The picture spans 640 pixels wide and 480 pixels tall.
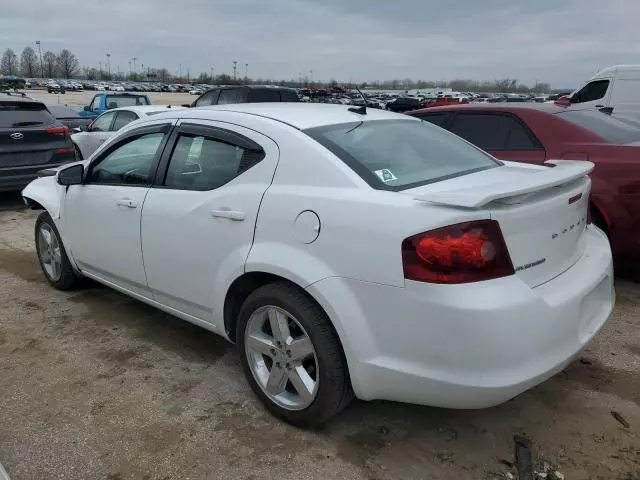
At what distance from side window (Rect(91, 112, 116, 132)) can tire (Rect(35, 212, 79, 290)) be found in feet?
21.3

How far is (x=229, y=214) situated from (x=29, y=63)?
14806cm

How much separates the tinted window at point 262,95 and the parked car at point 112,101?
9.43 ft

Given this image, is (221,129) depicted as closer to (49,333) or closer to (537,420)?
(49,333)

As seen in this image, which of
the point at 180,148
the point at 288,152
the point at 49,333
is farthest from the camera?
the point at 49,333

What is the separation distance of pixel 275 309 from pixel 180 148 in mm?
1292

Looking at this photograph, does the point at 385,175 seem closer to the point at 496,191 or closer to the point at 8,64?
the point at 496,191

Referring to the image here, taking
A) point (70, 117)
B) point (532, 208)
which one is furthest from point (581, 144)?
point (70, 117)

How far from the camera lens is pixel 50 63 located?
13388 cm

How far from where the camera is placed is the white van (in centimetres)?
1238

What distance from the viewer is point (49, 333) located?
13.0 ft

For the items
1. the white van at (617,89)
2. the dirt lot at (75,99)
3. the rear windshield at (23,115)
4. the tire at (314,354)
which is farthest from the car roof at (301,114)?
the dirt lot at (75,99)

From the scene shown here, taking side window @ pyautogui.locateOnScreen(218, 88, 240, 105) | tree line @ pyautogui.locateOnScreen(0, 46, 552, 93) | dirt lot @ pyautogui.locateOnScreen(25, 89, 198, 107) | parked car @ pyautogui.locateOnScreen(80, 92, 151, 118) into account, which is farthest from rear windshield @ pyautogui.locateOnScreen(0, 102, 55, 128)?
tree line @ pyautogui.locateOnScreen(0, 46, 552, 93)

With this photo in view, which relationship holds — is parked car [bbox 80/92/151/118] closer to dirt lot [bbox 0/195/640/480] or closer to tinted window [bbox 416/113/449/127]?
tinted window [bbox 416/113/449/127]

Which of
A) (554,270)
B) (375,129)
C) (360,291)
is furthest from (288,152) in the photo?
(554,270)
